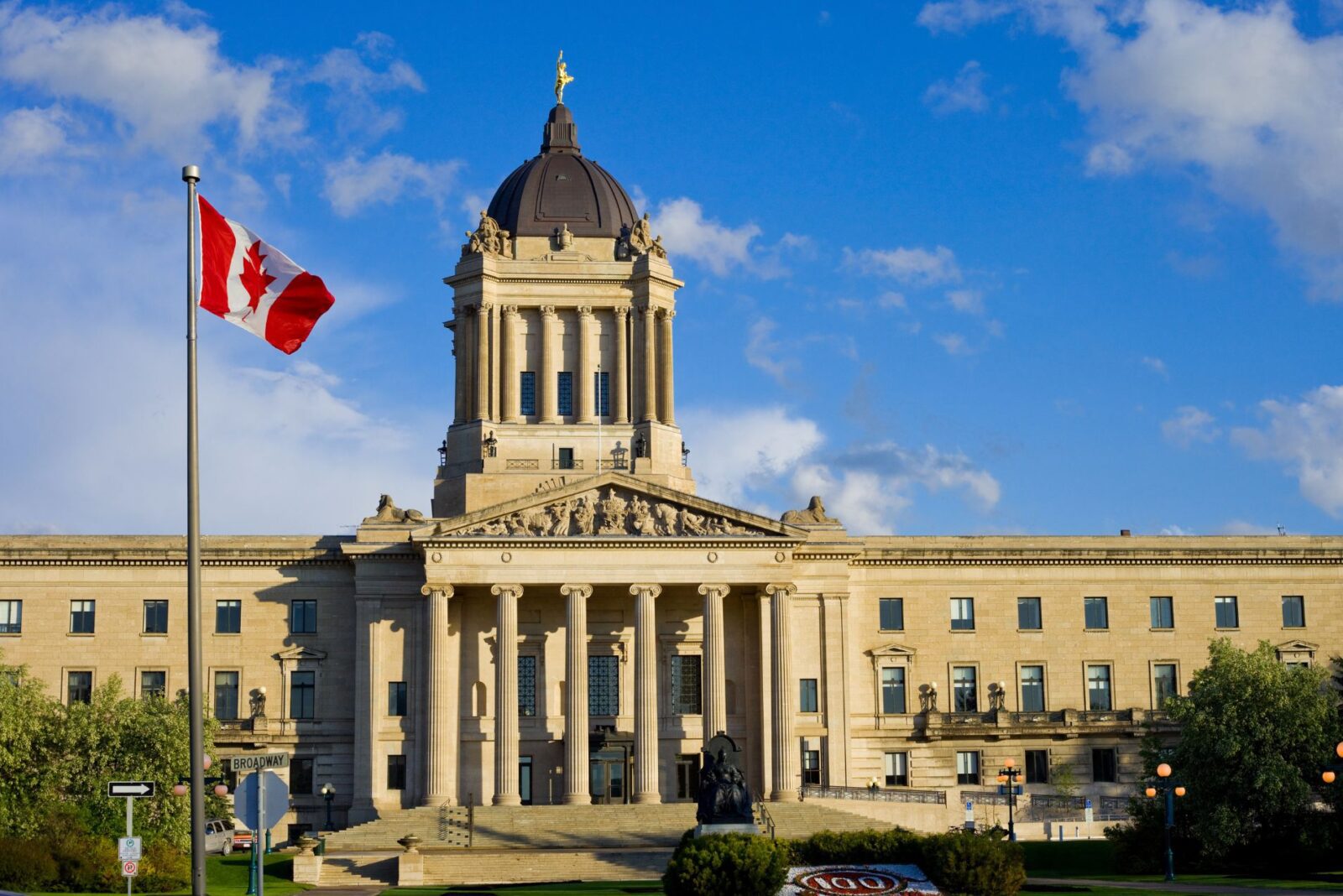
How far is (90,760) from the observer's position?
72938 mm

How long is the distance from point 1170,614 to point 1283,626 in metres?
5.88

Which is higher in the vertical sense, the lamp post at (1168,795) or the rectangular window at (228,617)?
the rectangular window at (228,617)

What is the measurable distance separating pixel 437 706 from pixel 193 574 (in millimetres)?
54355

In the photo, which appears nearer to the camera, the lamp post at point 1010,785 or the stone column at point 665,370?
the lamp post at point 1010,785

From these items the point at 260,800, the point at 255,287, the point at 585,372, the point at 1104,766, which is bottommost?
the point at 1104,766

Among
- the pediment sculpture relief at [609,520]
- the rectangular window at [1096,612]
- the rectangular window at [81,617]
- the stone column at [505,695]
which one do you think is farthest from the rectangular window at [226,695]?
the rectangular window at [1096,612]

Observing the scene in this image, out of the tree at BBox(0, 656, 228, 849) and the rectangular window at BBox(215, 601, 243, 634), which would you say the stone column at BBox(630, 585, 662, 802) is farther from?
the rectangular window at BBox(215, 601, 243, 634)

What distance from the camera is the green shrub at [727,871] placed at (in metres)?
49.1

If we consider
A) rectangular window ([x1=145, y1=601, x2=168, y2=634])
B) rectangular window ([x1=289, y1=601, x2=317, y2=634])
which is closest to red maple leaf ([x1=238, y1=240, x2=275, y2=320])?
rectangular window ([x1=289, y1=601, x2=317, y2=634])

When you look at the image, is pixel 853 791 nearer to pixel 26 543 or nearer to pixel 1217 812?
pixel 1217 812

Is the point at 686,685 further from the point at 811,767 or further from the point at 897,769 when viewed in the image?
the point at 897,769

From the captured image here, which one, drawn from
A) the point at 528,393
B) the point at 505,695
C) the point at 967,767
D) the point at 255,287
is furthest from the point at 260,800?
the point at 528,393

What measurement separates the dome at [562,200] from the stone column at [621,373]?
4955 millimetres

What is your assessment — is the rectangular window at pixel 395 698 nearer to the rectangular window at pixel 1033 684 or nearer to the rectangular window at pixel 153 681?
the rectangular window at pixel 153 681
